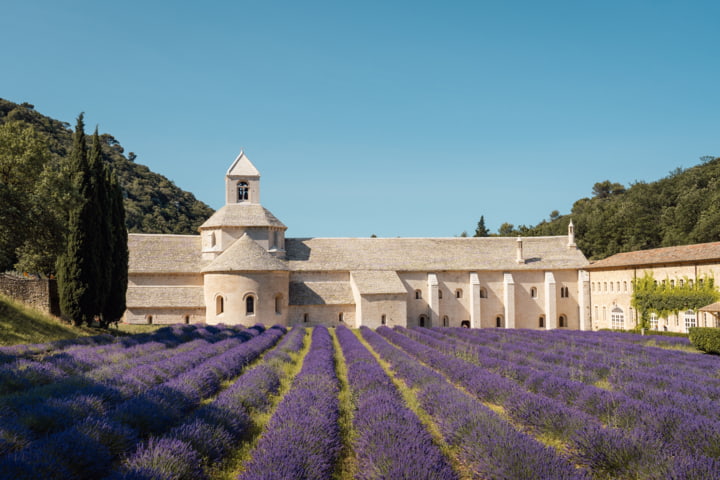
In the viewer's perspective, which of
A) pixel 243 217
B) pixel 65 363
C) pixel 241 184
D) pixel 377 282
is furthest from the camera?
pixel 241 184

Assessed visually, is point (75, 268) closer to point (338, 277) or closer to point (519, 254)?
point (338, 277)

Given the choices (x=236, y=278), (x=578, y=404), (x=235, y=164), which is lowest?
(x=578, y=404)

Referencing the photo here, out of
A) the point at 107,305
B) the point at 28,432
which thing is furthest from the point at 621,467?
the point at 107,305

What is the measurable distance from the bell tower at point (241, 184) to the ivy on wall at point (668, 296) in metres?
28.7

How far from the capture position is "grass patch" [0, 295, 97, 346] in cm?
1995

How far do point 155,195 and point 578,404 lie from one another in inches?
3401

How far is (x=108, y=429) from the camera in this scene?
7344 mm

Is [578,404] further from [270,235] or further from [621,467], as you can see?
[270,235]

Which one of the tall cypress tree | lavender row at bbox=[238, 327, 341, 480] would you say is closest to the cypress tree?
the tall cypress tree

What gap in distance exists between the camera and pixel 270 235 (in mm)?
40500

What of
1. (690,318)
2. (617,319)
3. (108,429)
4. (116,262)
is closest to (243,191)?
(116,262)

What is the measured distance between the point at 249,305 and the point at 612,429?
2988 centimetres

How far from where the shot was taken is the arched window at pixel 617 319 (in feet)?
128

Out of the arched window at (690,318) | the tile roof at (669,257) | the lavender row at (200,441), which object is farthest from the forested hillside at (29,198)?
the arched window at (690,318)
